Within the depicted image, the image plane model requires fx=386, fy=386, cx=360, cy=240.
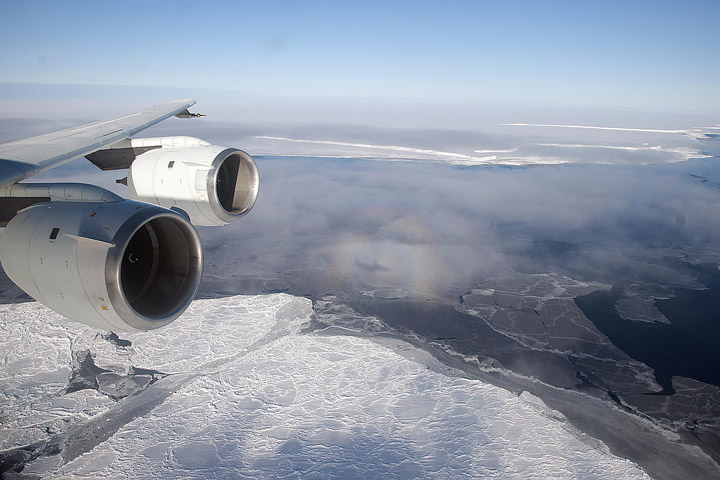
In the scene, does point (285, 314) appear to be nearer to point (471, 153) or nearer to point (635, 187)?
point (635, 187)

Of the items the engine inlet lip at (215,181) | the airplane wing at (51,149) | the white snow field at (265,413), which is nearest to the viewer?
the airplane wing at (51,149)

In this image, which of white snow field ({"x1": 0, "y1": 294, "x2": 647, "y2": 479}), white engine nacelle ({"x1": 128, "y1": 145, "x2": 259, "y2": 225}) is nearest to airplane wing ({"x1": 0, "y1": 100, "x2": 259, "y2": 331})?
white engine nacelle ({"x1": 128, "y1": 145, "x2": 259, "y2": 225})

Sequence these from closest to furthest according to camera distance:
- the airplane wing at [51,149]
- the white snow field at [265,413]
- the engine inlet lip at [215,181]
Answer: the airplane wing at [51,149] → the engine inlet lip at [215,181] → the white snow field at [265,413]

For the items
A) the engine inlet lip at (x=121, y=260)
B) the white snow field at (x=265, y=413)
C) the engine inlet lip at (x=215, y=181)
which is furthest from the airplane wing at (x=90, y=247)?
the white snow field at (x=265, y=413)

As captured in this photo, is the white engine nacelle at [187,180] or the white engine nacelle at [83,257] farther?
the white engine nacelle at [187,180]

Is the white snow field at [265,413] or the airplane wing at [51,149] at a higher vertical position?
the airplane wing at [51,149]

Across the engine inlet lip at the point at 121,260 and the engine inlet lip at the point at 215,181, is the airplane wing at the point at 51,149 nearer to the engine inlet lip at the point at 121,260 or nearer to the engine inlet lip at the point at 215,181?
the engine inlet lip at the point at 121,260

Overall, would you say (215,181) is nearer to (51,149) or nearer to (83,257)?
(51,149)
